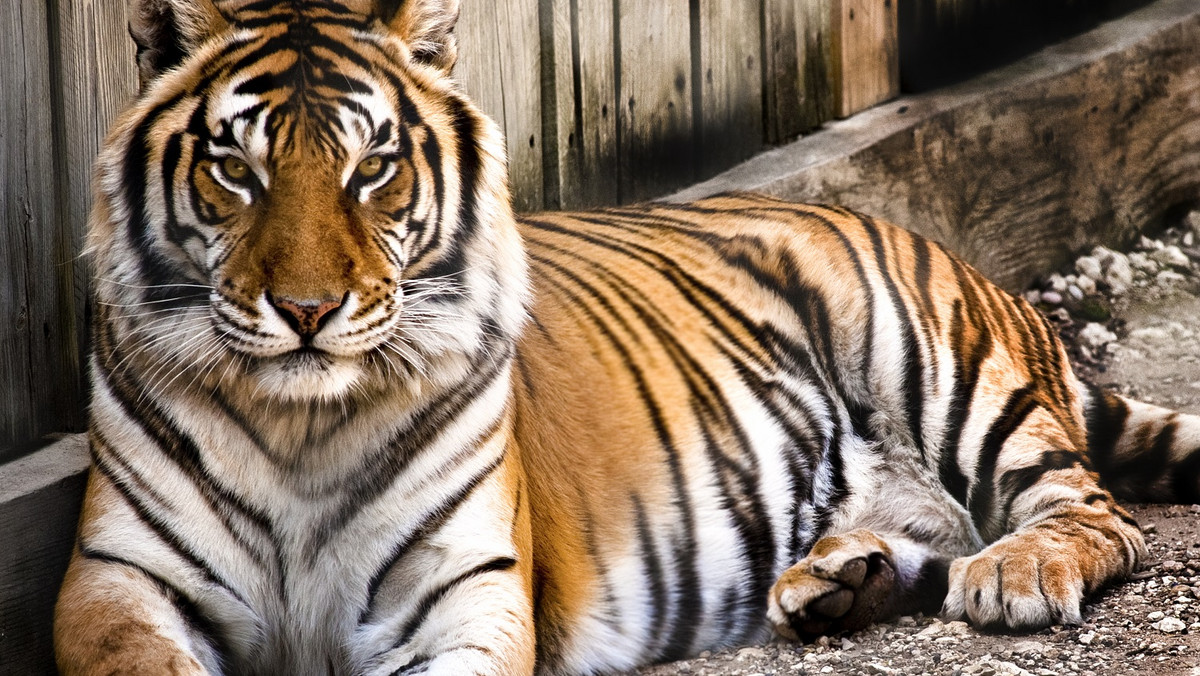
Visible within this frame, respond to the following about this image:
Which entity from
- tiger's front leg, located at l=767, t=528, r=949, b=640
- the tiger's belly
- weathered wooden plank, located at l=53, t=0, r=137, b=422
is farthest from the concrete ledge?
weathered wooden plank, located at l=53, t=0, r=137, b=422

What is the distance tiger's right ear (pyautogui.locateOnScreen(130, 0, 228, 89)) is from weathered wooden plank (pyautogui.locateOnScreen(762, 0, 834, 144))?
2.06 meters

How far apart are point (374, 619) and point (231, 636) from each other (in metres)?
0.21

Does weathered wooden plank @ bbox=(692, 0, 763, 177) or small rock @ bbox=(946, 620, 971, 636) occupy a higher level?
weathered wooden plank @ bbox=(692, 0, 763, 177)

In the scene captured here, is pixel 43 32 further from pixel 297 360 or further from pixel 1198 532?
pixel 1198 532

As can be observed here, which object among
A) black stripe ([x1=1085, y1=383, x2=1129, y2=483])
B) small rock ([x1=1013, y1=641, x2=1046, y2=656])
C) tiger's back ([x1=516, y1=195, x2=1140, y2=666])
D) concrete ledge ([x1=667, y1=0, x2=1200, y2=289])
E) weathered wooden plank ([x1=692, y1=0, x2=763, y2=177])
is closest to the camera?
small rock ([x1=1013, y1=641, x2=1046, y2=656])

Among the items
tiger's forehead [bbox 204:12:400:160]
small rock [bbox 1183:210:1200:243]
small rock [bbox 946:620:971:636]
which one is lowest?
small rock [bbox 946:620:971:636]

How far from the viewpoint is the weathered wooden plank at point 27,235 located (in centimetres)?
227

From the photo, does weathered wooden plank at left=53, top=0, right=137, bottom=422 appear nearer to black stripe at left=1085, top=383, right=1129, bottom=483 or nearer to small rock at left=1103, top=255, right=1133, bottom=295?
black stripe at left=1085, top=383, right=1129, bottom=483

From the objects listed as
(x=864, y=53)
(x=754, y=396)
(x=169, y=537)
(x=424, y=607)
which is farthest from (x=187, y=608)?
(x=864, y=53)

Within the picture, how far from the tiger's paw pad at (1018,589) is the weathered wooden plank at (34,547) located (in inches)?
59.9

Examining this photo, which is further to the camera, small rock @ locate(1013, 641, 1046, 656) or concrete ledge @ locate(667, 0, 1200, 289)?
concrete ledge @ locate(667, 0, 1200, 289)

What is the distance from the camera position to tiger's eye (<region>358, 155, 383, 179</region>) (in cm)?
198

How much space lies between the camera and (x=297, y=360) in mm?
1932

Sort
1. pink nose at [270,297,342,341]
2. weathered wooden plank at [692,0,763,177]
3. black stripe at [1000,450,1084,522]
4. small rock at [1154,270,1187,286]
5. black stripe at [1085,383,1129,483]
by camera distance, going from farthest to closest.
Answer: small rock at [1154,270,1187,286] → weathered wooden plank at [692,0,763,177] → black stripe at [1085,383,1129,483] → black stripe at [1000,450,1084,522] → pink nose at [270,297,342,341]
